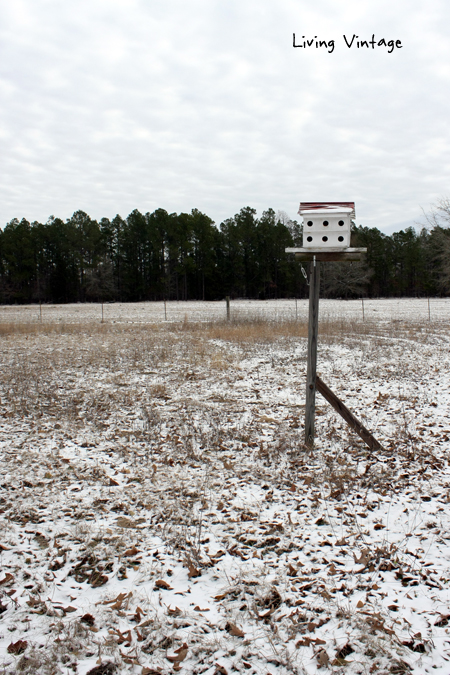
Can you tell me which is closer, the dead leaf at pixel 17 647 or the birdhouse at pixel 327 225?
the dead leaf at pixel 17 647

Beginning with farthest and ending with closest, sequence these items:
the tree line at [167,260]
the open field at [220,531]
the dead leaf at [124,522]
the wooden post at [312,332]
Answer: the tree line at [167,260] < the wooden post at [312,332] < the dead leaf at [124,522] < the open field at [220,531]

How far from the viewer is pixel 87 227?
178ft

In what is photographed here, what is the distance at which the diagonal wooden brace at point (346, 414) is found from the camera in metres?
5.37

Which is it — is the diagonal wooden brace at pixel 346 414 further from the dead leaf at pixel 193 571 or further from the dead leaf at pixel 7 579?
the dead leaf at pixel 7 579

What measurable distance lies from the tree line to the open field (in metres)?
45.2

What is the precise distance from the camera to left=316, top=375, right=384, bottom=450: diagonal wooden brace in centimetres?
537

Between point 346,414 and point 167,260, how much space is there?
52570 mm

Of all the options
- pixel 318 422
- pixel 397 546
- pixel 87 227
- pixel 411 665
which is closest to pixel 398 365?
pixel 318 422

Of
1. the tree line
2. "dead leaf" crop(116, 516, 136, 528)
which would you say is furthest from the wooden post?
the tree line

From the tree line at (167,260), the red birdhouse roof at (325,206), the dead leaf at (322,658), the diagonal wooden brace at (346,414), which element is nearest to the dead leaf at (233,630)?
the dead leaf at (322,658)

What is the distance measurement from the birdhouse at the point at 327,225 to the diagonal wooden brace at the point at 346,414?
5.67 ft

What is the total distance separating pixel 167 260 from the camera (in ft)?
183

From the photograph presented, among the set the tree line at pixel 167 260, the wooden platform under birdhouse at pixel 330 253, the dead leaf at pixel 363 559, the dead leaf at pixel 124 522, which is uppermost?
the tree line at pixel 167 260

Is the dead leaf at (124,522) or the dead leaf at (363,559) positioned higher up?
the dead leaf at (124,522)
